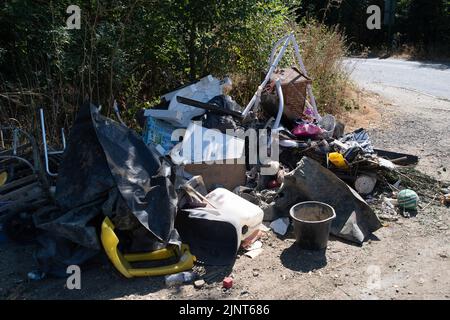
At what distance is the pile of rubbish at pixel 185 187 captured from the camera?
3719mm

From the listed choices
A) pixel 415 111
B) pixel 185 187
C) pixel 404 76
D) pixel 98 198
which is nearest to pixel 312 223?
pixel 185 187

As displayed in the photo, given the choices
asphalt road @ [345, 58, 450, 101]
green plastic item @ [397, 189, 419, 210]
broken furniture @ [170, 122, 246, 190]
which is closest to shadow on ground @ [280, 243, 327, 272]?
broken furniture @ [170, 122, 246, 190]

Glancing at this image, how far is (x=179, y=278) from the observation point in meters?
3.67

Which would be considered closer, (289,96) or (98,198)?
→ (98,198)

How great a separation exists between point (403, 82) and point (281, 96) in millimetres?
8301

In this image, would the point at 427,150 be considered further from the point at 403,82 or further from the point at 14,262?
the point at 403,82

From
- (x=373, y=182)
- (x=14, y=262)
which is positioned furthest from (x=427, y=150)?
(x=14, y=262)

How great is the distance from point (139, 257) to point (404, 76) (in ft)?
40.6

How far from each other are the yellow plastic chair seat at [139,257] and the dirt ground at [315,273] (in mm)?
73

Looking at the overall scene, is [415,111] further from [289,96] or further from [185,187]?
[185,187]

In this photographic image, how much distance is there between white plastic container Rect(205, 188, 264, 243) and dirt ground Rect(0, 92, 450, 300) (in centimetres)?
22

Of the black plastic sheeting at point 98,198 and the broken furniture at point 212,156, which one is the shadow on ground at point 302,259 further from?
the broken furniture at point 212,156

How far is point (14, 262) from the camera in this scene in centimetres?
397

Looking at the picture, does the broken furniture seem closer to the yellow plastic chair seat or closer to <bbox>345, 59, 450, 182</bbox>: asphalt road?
the yellow plastic chair seat
